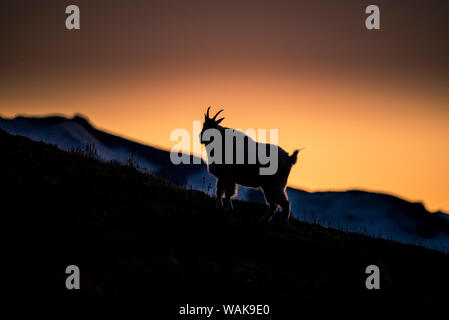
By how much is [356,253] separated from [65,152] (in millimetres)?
10051

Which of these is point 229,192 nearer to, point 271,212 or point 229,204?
point 229,204

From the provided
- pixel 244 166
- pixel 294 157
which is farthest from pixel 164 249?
pixel 294 157

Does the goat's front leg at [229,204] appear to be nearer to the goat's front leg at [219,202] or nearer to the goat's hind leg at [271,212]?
the goat's front leg at [219,202]

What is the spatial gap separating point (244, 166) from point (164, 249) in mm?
5079

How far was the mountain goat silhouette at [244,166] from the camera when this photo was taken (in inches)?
591

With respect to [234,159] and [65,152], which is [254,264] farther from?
[65,152]

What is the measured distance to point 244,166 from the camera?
1508 centimetres

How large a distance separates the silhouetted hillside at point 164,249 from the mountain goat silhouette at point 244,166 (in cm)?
79

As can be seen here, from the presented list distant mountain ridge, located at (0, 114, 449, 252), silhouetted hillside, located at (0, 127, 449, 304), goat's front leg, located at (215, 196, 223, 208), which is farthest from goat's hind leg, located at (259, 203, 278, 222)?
distant mountain ridge, located at (0, 114, 449, 252)

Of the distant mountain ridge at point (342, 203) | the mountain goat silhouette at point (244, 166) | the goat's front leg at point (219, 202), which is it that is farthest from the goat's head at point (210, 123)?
the distant mountain ridge at point (342, 203)

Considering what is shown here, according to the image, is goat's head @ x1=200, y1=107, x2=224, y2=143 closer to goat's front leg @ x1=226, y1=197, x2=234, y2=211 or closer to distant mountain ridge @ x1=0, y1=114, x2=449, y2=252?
goat's front leg @ x1=226, y1=197, x2=234, y2=211

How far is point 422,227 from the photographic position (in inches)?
3179

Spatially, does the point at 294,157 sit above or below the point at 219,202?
above
